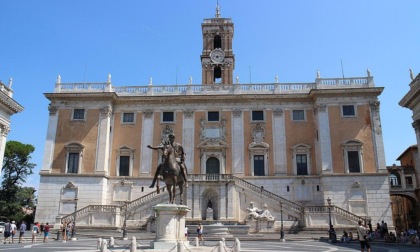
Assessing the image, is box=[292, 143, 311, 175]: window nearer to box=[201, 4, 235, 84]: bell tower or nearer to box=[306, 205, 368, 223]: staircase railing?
box=[306, 205, 368, 223]: staircase railing

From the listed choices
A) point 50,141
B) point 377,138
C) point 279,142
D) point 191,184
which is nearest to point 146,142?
point 191,184

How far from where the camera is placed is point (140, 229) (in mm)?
31719

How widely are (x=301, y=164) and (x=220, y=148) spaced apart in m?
8.02

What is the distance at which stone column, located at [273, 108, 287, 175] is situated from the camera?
36.9 m

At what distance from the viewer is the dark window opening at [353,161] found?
35.7 meters

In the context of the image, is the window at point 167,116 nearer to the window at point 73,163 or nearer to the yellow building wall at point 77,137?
the yellow building wall at point 77,137

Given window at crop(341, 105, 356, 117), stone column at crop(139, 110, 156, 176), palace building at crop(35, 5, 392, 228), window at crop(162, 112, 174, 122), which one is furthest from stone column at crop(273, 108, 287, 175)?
stone column at crop(139, 110, 156, 176)

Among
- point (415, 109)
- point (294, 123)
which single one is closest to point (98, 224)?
point (294, 123)

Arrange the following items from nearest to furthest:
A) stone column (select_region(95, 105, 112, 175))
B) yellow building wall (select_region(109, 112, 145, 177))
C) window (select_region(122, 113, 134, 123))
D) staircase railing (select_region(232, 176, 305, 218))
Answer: staircase railing (select_region(232, 176, 305, 218)) < stone column (select_region(95, 105, 112, 175)) < yellow building wall (select_region(109, 112, 145, 177)) < window (select_region(122, 113, 134, 123))

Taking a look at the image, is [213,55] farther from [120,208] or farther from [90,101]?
[120,208]

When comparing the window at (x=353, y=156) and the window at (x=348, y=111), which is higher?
the window at (x=348, y=111)

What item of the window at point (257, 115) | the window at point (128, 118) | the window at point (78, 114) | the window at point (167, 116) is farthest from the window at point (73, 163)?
the window at point (257, 115)

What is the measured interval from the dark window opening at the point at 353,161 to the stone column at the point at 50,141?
28517 mm

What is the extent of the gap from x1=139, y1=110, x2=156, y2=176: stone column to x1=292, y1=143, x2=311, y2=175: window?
46.3 ft
